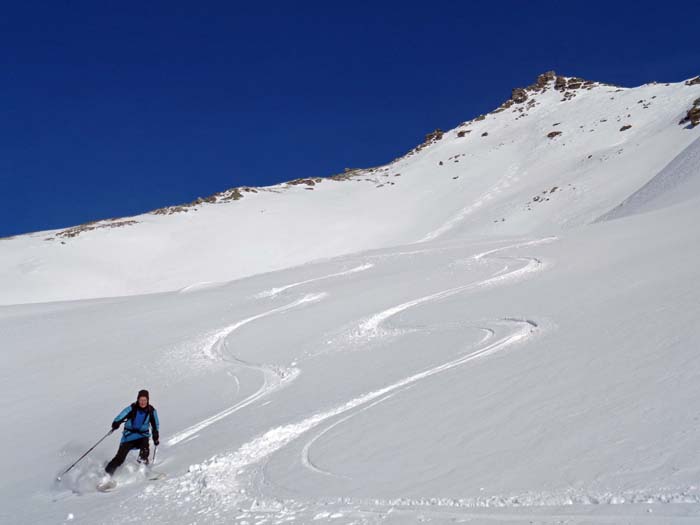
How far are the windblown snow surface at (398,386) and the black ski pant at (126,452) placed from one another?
219mm

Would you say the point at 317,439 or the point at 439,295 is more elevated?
the point at 439,295

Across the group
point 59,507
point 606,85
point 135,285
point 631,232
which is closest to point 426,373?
point 59,507

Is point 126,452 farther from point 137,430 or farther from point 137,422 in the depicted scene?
point 137,422

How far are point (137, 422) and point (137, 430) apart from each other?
5.5 inches

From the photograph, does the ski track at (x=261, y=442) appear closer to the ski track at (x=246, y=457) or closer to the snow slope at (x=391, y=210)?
the ski track at (x=246, y=457)

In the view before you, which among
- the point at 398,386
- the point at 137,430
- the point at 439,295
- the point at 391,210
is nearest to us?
the point at 137,430

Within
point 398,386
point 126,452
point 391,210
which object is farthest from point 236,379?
point 391,210

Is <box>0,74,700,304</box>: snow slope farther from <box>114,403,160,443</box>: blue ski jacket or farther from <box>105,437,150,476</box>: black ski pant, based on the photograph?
<box>105,437,150,476</box>: black ski pant

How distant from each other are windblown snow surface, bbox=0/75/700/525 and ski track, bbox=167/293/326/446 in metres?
0.07

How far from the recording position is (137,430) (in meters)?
9.73

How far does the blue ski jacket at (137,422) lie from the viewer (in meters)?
9.70

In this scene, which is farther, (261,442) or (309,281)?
(309,281)

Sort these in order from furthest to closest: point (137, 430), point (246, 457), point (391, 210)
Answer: point (391, 210) → point (137, 430) → point (246, 457)

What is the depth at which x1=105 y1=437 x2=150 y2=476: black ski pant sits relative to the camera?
936 cm
